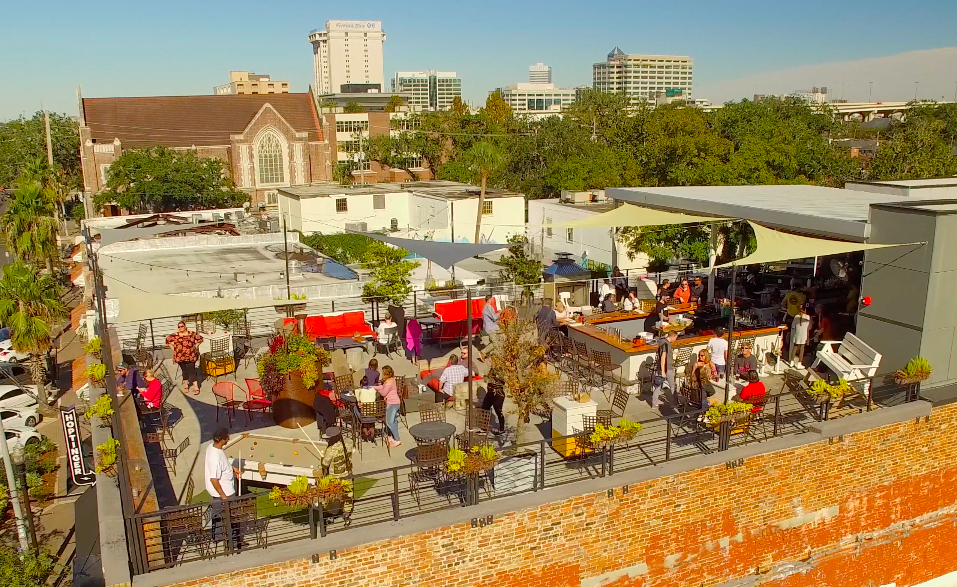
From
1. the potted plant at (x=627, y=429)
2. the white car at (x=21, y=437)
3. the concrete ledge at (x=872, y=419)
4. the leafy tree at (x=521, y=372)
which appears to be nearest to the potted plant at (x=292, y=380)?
the leafy tree at (x=521, y=372)

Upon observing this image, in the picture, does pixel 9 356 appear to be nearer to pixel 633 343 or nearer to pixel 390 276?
pixel 390 276

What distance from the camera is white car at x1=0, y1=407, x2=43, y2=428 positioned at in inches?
842

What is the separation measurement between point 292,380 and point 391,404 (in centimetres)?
178

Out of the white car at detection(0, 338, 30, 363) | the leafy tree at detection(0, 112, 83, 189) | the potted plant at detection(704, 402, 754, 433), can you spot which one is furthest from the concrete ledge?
the leafy tree at detection(0, 112, 83, 189)

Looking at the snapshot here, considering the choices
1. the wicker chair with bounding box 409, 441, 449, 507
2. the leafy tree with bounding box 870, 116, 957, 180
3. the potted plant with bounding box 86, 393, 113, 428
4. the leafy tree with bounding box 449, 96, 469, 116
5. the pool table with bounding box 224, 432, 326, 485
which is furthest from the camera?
the leafy tree with bounding box 449, 96, 469, 116

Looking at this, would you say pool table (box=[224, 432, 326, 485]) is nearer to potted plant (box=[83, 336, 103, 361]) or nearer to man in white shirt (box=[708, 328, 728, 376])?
potted plant (box=[83, 336, 103, 361])

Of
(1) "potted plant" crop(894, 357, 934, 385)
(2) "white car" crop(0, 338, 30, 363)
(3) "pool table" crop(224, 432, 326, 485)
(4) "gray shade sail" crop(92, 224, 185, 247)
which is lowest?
(2) "white car" crop(0, 338, 30, 363)

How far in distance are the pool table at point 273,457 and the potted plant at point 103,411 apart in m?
1.77

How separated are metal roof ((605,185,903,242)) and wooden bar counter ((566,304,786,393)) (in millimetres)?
2150

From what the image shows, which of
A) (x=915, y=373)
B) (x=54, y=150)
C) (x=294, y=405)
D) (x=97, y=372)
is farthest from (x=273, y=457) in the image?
(x=54, y=150)

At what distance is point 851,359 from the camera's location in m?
12.6

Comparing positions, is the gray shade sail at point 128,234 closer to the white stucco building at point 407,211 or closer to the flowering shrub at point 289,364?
the white stucco building at point 407,211

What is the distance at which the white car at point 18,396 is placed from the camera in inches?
894

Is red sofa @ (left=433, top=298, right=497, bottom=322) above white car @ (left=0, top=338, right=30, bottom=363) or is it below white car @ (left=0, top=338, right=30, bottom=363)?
above
